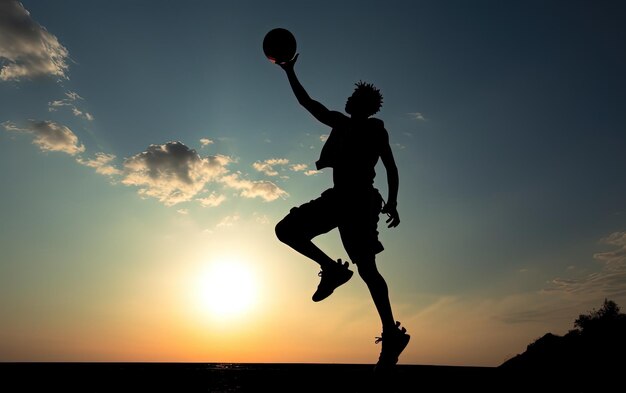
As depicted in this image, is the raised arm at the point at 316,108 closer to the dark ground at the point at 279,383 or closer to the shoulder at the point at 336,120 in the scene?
the shoulder at the point at 336,120

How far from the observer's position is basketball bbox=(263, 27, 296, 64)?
5508mm

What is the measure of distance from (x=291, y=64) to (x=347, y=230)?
2321 millimetres

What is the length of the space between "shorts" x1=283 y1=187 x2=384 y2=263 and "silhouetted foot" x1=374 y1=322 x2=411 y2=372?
921 millimetres

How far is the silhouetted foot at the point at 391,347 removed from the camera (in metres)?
4.81

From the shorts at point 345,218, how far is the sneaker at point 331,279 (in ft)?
0.66

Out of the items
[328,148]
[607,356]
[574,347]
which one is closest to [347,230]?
[328,148]

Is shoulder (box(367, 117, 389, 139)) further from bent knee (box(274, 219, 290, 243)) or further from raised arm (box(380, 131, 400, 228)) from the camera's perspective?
bent knee (box(274, 219, 290, 243))

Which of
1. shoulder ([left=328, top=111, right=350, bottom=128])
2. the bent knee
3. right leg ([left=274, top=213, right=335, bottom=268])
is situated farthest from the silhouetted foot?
shoulder ([left=328, top=111, right=350, bottom=128])

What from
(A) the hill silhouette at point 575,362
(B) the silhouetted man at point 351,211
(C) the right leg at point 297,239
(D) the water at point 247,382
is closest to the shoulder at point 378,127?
(B) the silhouetted man at point 351,211

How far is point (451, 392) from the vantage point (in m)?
4.81

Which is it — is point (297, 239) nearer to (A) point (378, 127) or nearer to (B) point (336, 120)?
(B) point (336, 120)

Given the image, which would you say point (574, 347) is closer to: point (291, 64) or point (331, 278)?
point (331, 278)

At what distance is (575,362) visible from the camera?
753cm

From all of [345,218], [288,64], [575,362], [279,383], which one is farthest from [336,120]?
[575,362]
